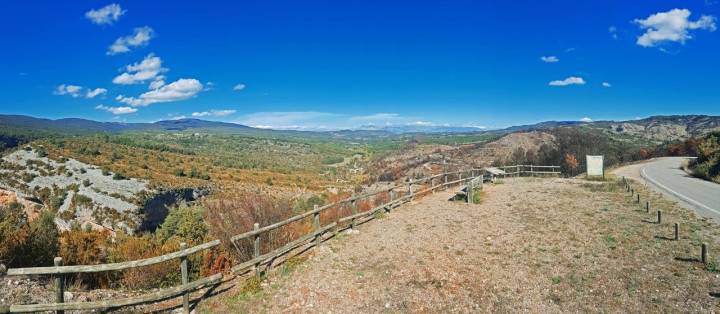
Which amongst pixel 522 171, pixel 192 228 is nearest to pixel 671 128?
pixel 522 171

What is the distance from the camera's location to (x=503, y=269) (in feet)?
29.7

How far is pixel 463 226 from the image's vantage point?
13.7m

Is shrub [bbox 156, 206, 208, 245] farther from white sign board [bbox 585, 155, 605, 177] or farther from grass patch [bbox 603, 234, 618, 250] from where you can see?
white sign board [bbox 585, 155, 605, 177]

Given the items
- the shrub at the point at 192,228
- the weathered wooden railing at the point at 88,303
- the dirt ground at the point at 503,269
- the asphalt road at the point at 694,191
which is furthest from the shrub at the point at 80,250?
the asphalt road at the point at 694,191

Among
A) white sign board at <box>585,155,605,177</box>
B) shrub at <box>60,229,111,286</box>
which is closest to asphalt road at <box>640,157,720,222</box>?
white sign board at <box>585,155,605,177</box>

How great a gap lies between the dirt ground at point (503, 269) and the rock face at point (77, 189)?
959 inches

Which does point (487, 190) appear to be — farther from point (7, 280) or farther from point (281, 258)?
point (7, 280)

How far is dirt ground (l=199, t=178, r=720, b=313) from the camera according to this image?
23.7 ft

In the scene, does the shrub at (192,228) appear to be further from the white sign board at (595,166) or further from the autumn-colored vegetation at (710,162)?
the autumn-colored vegetation at (710,162)

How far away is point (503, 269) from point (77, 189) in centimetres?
3722

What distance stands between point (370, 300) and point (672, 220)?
12426mm

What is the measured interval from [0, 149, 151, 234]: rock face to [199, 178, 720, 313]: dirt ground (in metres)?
24.4

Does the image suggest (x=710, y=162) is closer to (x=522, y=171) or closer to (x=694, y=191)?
(x=694, y=191)

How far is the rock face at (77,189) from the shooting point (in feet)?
98.0
